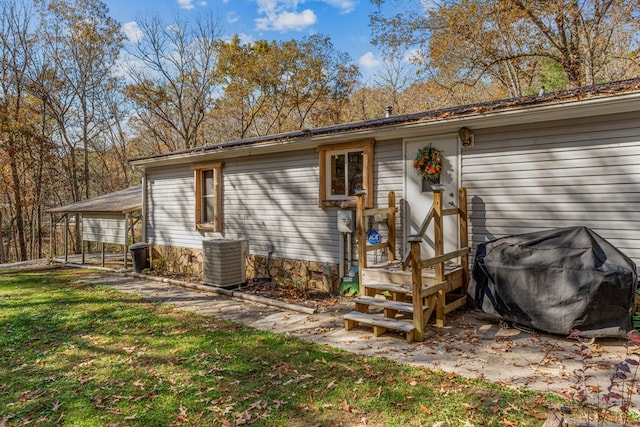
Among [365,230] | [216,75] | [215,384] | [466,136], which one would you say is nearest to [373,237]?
[365,230]

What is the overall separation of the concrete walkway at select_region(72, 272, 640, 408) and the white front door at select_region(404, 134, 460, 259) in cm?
113

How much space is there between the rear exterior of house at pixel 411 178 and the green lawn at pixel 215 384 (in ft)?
8.71

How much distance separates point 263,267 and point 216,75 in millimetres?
15027

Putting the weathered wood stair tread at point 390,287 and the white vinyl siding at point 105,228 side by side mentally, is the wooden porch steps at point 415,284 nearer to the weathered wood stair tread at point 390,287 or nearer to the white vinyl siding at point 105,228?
the weathered wood stair tread at point 390,287

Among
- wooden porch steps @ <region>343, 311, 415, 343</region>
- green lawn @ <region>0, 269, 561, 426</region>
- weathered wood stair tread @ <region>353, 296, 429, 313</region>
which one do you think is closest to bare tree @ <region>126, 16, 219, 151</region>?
green lawn @ <region>0, 269, 561, 426</region>

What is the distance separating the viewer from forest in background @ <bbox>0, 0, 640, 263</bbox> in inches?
494

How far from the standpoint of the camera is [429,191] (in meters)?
5.82

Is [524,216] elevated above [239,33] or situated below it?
below

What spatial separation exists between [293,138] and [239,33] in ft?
50.3

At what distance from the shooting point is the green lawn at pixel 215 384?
2.78 metres

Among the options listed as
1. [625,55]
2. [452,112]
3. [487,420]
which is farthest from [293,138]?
[625,55]

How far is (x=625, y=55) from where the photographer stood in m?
11.9

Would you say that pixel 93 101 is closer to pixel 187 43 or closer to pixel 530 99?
pixel 187 43

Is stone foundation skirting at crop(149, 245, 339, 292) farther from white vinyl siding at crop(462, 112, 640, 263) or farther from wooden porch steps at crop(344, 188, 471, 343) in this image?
white vinyl siding at crop(462, 112, 640, 263)
